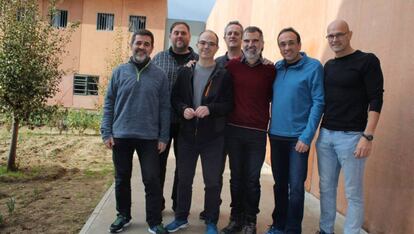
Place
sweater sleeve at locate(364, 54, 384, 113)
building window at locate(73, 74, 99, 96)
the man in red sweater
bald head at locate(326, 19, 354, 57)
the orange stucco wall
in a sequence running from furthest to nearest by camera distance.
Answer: building window at locate(73, 74, 99, 96) → the orange stucco wall → the man in red sweater → bald head at locate(326, 19, 354, 57) → sweater sleeve at locate(364, 54, 384, 113)

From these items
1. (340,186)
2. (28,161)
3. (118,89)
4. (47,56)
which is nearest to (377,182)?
(340,186)

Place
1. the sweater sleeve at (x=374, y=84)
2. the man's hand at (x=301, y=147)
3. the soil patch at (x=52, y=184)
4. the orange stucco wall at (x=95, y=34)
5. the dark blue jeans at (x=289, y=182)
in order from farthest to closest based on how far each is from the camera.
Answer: the orange stucco wall at (x=95, y=34) < the soil patch at (x=52, y=184) < the dark blue jeans at (x=289, y=182) < the man's hand at (x=301, y=147) < the sweater sleeve at (x=374, y=84)

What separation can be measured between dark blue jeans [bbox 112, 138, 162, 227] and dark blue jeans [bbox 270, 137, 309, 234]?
1.15 meters

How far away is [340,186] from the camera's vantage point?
5.09m

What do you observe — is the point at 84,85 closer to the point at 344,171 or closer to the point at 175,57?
the point at 175,57

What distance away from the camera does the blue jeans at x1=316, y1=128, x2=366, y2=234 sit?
3660mm

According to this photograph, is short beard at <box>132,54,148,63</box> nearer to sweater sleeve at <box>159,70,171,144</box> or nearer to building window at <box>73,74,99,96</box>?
sweater sleeve at <box>159,70,171,144</box>

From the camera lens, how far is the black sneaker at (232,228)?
4.24 m

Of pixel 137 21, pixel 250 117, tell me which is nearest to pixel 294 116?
pixel 250 117

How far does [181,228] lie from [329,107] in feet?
6.28

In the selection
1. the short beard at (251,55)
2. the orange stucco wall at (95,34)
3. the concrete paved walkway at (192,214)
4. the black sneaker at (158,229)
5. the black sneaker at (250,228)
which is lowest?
the concrete paved walkway at (192,214)

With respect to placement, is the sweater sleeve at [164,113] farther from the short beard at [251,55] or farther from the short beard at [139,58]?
the short beard at [251,55]

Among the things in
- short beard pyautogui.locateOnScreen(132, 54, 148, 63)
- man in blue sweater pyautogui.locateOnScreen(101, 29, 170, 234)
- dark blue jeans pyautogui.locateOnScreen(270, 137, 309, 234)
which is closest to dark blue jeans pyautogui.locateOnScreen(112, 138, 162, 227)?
man in blue sweater pyautogui.locateOnScreen(101, 29, 170, 234)

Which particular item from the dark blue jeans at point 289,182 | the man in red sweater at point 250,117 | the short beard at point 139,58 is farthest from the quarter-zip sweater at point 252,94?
the short beard at point 139,58
